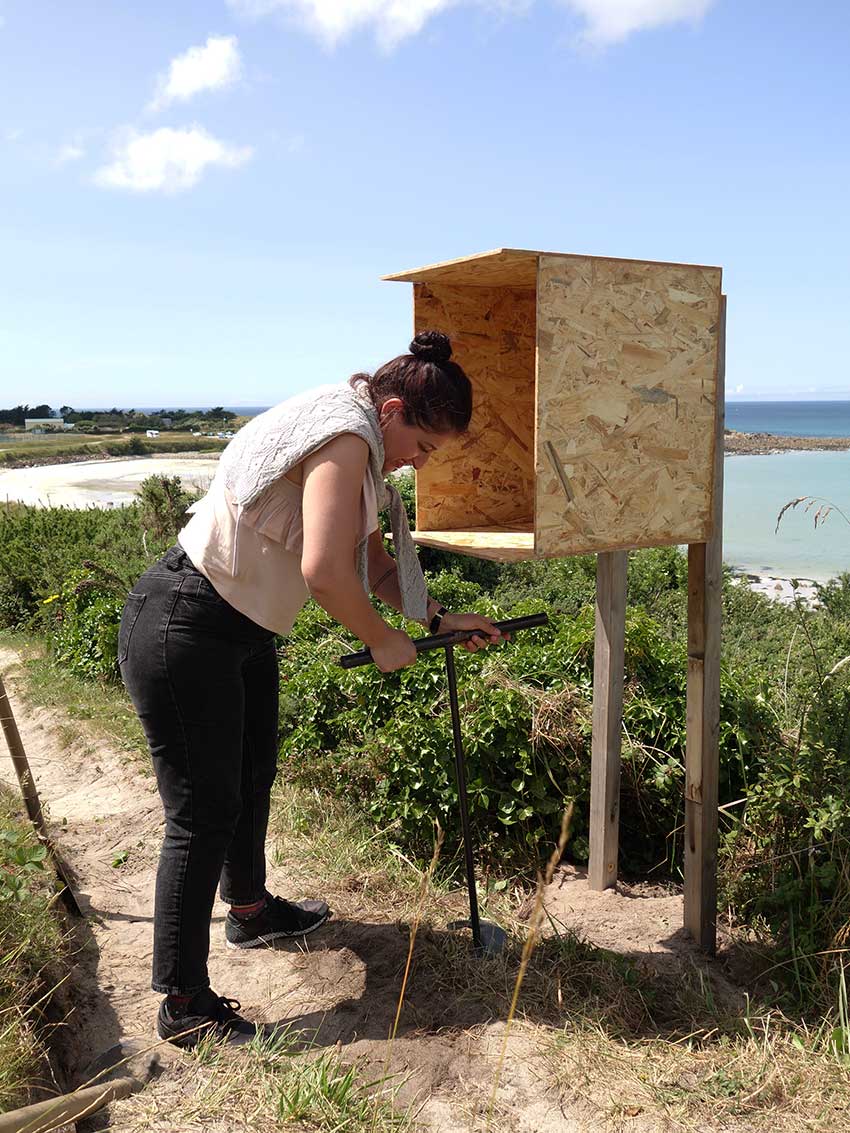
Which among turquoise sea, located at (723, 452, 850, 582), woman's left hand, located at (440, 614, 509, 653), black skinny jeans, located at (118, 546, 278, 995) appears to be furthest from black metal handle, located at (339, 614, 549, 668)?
turquoise sea, located at (723, 452, 850, 582)

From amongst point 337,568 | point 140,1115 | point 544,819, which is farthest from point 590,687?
point 140,1115

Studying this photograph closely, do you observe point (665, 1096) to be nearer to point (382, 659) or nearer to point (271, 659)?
point (382, 659)

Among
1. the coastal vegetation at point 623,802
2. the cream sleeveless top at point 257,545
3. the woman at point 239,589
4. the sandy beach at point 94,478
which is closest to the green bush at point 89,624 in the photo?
the coastal vegetation at point 623,802

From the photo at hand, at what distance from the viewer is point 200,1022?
2.60m

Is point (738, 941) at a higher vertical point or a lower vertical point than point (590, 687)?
lower

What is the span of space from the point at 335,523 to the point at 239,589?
40 cm

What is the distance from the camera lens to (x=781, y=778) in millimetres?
3230

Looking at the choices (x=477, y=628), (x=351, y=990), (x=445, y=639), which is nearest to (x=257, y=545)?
(x=445, y=639)

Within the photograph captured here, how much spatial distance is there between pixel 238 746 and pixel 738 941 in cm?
202

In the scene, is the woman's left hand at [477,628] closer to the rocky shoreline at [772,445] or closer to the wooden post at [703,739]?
the wooden post at [703,739]

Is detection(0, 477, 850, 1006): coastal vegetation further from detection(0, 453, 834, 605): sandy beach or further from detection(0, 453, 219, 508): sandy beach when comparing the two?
detection(0, 453, 219, 508): sandy beach

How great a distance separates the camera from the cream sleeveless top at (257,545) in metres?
2.40

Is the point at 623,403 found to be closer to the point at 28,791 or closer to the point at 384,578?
the point at 384,578

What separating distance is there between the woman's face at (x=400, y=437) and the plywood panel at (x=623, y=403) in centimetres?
30
